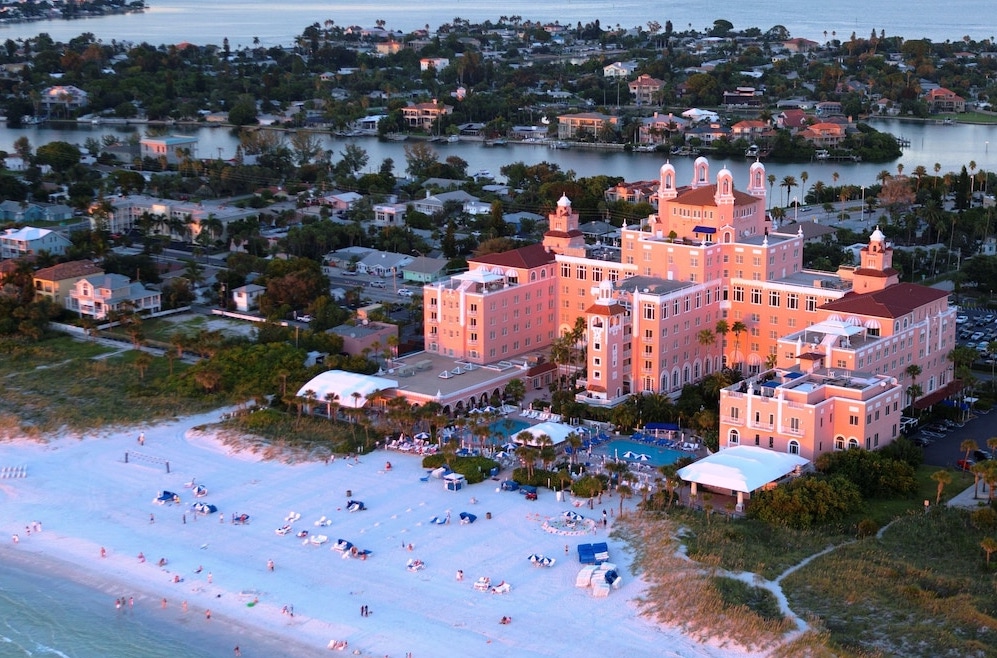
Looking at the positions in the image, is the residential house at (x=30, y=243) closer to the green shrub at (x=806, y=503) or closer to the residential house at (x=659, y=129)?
the green shrub at (x=806, y=503)

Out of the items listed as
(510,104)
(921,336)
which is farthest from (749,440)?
(510,104)

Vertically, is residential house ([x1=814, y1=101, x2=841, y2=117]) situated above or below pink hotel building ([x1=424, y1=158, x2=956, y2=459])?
above

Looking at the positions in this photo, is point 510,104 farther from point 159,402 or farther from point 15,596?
point 15,596

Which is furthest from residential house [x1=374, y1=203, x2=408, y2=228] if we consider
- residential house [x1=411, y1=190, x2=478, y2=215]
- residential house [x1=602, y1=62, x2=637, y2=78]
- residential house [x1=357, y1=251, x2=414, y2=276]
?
residential house [x1=602, y1=62, x2=637, y2=78]

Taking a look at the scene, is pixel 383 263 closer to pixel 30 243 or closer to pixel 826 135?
pixel 30 243

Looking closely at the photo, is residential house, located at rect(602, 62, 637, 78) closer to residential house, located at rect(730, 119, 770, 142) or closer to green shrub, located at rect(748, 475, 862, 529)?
residential house, located at rect(730, 119, 770, 142)

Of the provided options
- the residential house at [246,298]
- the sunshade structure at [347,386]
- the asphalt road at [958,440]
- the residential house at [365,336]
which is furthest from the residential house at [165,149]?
the asphalt road at [958,440]
